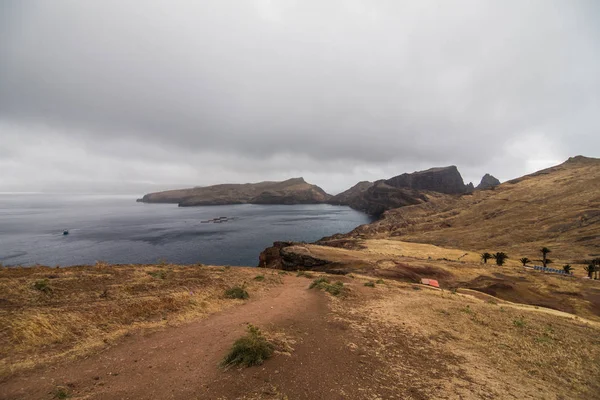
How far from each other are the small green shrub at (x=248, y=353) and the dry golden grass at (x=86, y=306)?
524 cm

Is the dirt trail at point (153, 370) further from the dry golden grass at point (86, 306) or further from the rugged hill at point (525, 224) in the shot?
the rugged hill at point (525, 224)

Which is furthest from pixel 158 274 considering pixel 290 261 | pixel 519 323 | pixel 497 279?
pixel 497 279

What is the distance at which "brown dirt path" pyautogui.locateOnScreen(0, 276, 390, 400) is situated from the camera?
22.8ft

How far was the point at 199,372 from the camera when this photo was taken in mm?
7922

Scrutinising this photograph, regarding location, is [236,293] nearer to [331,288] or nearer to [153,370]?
[331,288]

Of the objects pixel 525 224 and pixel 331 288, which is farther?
pixel 525 224

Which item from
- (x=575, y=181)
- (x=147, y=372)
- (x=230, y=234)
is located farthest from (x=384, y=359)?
(x=575, y=181)

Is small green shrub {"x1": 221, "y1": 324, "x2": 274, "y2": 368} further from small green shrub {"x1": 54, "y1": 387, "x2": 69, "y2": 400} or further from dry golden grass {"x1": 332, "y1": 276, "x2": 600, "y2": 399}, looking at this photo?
small green shrub {"x1": 54, "y1": 387, "x2": 69, "y2": 400}

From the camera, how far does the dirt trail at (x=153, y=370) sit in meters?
6.88

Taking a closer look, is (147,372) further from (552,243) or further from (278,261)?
(552,243)

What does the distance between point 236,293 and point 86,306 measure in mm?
8032

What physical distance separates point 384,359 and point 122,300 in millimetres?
13470

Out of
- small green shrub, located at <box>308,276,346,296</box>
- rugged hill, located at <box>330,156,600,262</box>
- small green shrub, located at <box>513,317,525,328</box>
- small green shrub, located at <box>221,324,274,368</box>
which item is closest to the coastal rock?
small green shrub, located at <box>308,276,346,296</box>

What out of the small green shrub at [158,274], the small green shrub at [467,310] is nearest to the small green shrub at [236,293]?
the small green shrub at [158,274]
